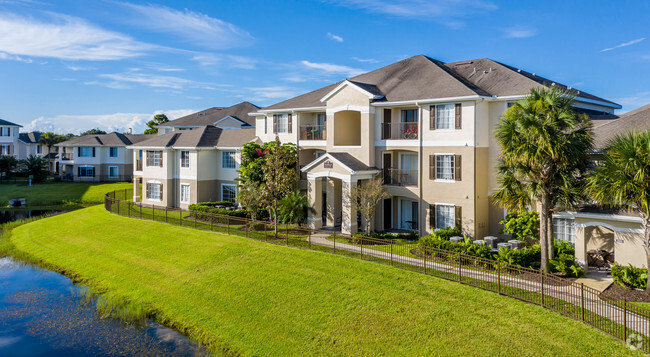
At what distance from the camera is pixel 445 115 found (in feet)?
89.1

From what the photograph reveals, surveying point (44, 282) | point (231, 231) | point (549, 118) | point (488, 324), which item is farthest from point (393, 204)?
point (44, 282)

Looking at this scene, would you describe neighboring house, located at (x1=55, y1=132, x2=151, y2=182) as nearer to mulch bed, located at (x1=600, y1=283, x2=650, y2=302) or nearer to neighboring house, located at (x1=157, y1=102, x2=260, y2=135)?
neighboring house, located at (x1=157, y1=102, x2=260, y2=135)

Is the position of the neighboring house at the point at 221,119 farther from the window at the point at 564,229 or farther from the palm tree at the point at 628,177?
the palm tree at the point at 628,177

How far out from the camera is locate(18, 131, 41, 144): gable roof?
84.8 m

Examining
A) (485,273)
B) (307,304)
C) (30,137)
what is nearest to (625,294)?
(485,273)

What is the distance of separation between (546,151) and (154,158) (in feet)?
107

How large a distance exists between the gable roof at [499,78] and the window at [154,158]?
2549 centimetres

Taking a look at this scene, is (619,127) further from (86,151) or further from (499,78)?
(86,151)

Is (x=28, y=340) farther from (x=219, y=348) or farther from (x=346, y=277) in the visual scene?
(x=346, y=277)

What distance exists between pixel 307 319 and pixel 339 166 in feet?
42.1

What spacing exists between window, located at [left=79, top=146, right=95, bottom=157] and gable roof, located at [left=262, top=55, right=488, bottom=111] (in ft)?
132

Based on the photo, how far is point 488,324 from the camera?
49.9 feet

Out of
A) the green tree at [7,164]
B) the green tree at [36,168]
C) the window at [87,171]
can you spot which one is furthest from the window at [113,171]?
the green tree at [7,164]

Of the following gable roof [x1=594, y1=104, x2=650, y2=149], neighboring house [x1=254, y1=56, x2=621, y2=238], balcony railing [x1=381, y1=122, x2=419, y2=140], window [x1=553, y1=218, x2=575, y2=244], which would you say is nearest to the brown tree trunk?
window [x1=553, y1=218, x2=575, y2=244]
